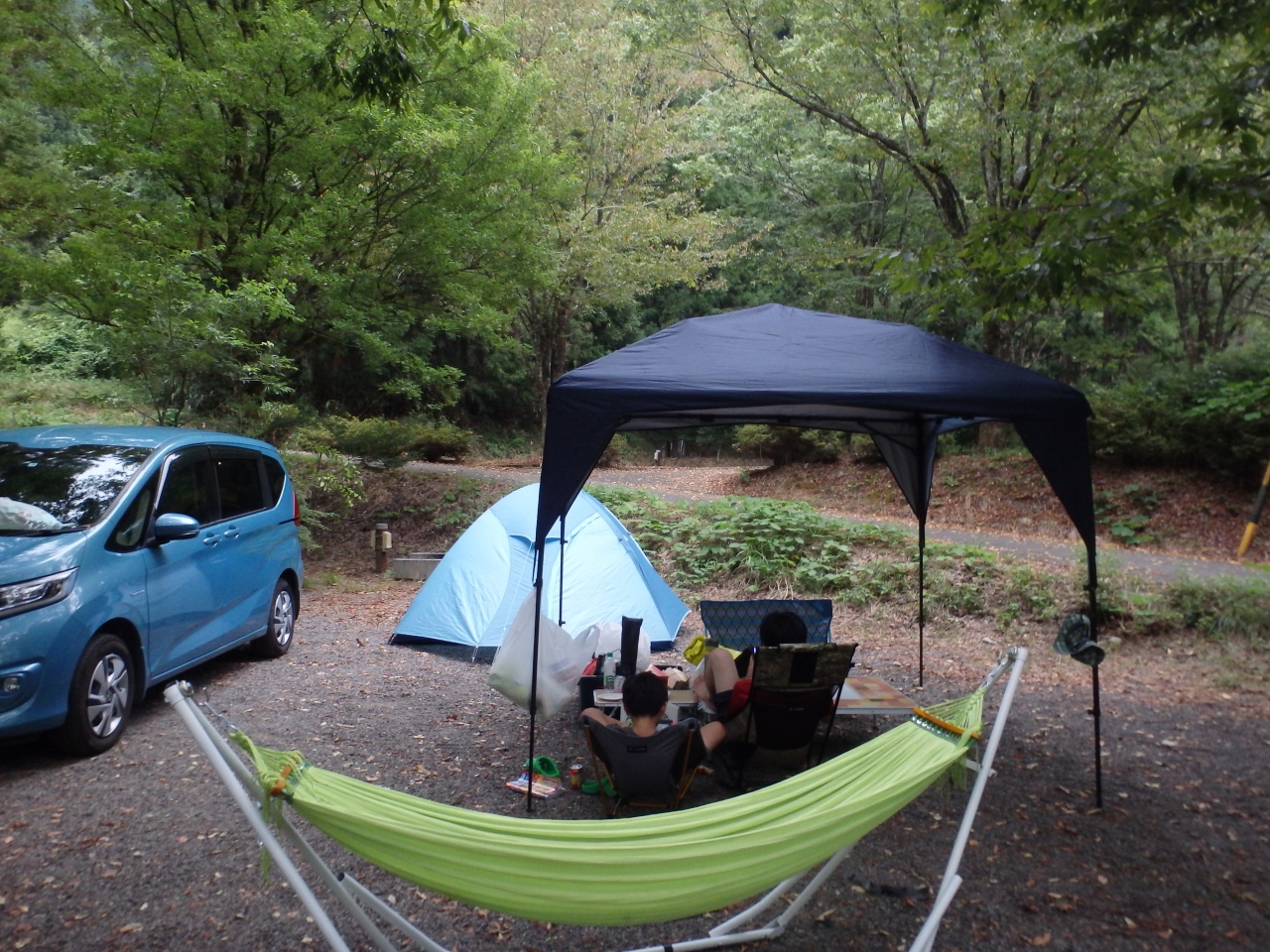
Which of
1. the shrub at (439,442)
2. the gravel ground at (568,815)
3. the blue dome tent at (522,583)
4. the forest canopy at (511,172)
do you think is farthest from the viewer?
the shrub at (439,442)

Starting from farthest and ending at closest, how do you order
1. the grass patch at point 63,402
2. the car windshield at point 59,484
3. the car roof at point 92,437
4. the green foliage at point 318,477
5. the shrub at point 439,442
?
the shrub at point 439,442, the green foliage at point 318,477, the grass patch at point 63,402, the car roof at point 92,437, the car windshield at point 59,484

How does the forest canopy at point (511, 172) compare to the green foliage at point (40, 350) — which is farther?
the green foliage at point (40, 350)

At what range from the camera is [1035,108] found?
10.5m

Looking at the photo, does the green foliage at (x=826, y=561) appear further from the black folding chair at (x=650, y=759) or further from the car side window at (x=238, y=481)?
the black folding chair at (x=650, y=759)

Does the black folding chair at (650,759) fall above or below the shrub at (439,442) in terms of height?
below

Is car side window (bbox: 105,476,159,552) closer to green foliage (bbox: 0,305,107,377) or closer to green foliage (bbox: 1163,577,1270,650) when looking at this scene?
green foliage (bbox: 1163,577,1270,650)

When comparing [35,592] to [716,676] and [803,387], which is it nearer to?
[716,676]

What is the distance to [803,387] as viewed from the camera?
12.4 ft

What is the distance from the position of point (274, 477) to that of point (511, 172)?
18.1 feet

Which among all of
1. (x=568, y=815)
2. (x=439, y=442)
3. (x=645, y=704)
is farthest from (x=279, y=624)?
(x=439, y=442)

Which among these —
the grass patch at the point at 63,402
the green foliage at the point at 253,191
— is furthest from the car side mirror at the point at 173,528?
the grass patch at the point at 63,402

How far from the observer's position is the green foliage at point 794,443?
15.2 meters

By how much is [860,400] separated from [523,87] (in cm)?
848

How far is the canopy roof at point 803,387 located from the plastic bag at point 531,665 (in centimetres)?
101
